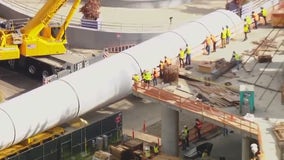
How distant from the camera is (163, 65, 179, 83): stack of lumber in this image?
4131 centimetres

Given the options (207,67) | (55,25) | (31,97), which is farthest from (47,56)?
(207,67)

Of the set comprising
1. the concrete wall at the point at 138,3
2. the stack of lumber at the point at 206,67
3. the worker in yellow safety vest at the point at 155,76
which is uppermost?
the concrete wall at the point at 138,3

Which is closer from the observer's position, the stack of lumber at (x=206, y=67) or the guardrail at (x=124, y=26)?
the stack of lumber at (x=206, y=67)

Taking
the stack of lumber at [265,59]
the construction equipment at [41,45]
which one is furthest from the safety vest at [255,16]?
the construction equipment at [41,45]

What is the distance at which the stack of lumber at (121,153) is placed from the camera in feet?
129

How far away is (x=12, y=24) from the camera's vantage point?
2216 inches

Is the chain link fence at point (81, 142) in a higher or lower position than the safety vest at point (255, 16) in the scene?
lower

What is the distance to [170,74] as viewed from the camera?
41.3 metres

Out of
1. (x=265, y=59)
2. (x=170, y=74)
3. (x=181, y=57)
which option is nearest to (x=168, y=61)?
(x=181, y=57)

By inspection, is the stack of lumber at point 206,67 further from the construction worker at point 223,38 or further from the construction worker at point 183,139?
the construction worker at point 223,38

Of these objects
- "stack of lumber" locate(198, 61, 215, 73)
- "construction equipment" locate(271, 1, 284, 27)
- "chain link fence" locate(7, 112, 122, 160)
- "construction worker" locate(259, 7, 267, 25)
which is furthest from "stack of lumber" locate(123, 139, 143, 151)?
"construction worker" locate(259, 7, 267, 25)

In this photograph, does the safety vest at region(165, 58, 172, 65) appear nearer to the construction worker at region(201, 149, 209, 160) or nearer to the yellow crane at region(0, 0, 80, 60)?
the construction worker at region(201, 149, 209, 160)

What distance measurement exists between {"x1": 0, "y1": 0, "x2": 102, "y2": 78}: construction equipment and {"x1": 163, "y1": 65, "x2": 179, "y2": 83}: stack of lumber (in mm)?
9332

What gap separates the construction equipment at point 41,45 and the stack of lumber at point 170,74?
30.6ft
